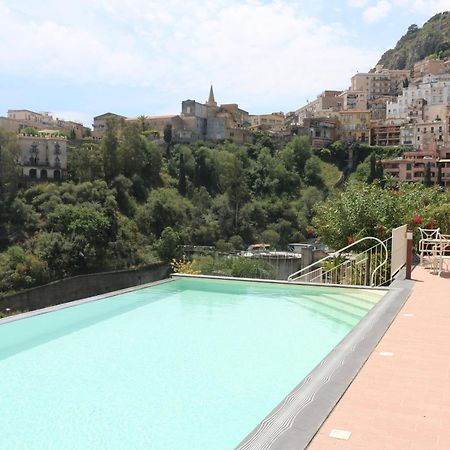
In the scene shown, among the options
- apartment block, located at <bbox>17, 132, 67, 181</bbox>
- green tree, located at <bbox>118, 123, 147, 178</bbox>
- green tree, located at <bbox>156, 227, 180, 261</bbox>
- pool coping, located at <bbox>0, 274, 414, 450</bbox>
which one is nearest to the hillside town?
apartment block, located at <bbox>17, 132, 67, 181</bbox>

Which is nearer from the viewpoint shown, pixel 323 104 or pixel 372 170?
pixel 372 170

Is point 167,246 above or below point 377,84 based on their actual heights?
below

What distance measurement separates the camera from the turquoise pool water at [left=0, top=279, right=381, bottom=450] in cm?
320

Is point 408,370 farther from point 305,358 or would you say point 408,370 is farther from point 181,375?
point 181,375

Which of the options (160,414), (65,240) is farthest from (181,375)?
(65,240)

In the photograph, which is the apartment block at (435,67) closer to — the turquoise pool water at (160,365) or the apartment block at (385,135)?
the apartment block at (385,135)

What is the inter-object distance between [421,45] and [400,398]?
4546 inches

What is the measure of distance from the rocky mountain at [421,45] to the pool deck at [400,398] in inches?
4081

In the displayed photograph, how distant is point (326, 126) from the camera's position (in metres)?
70.5

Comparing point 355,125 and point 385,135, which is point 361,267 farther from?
point 355,125

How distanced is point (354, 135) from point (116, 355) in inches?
2747

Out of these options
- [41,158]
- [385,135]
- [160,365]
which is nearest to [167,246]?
[41,158]

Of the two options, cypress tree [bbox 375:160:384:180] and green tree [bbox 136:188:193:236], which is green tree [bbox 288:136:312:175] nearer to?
cypress tree [bbox 375:160:384:180]

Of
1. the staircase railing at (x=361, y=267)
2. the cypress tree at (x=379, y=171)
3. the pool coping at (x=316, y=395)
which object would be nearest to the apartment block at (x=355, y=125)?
the cypress tree at (x=379, y=171)
